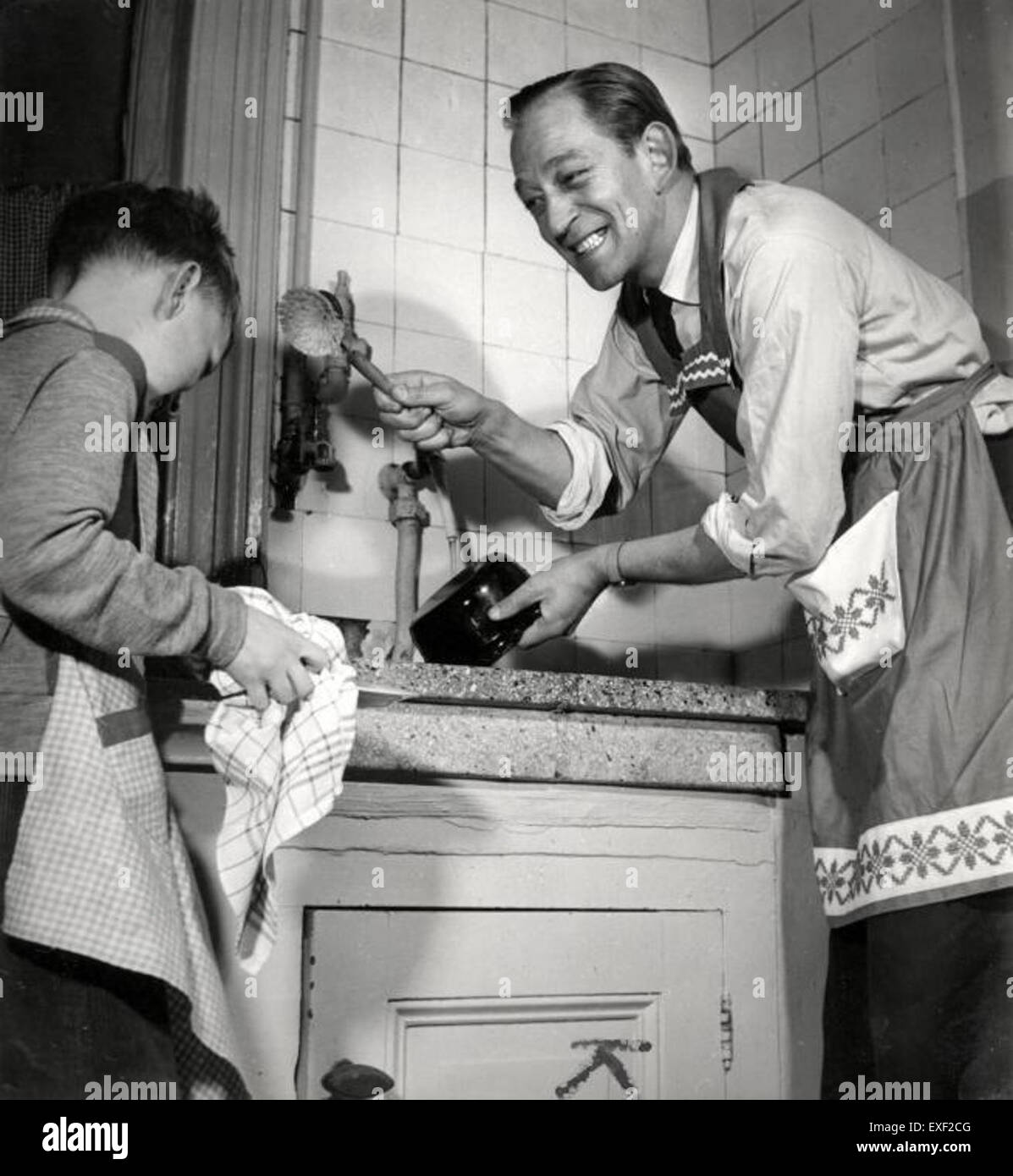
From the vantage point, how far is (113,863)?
85 centimetres

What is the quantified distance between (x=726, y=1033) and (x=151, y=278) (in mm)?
841

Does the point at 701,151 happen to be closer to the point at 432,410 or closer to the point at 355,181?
the point at 355,181

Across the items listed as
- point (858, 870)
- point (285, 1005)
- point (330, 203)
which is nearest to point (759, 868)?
point (858, 870)

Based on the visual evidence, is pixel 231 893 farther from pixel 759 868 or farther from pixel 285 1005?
pixel 759 868

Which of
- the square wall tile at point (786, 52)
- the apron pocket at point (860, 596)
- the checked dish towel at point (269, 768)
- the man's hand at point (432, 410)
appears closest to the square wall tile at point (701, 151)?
the square wall tile at point (786, 52)

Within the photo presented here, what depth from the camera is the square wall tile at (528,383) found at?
1.77 metres

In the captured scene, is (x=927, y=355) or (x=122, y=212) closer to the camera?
(x=122, y=212)

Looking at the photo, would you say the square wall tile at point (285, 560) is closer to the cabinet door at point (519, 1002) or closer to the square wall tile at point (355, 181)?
the square wall tile at point (355, 181)

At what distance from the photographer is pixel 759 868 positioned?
129 cm

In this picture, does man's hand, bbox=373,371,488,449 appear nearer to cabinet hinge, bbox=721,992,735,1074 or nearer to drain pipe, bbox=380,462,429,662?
drain pipe, bbox=380,462,429,662

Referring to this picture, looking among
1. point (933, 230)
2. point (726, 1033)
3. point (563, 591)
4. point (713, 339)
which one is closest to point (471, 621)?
point (563, 591)

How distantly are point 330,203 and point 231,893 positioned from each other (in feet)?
3.44

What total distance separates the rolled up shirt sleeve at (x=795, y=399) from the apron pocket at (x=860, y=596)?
2 cm

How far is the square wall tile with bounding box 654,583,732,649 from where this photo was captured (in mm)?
1835
